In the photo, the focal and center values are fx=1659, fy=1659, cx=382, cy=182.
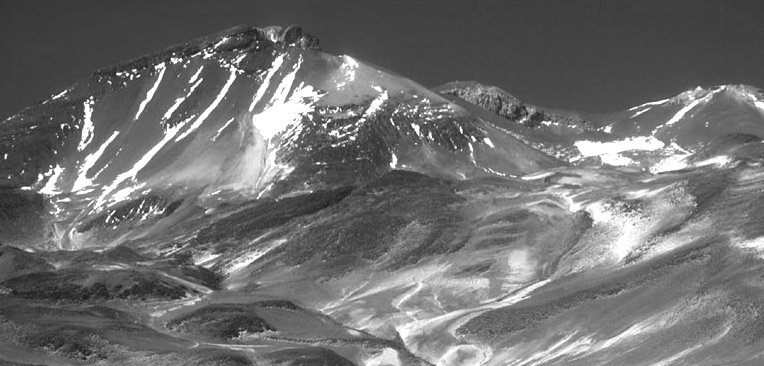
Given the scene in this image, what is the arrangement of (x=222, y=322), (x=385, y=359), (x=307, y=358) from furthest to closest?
(x=222, y=322), (x=385, y=359), (x=307, y=358)

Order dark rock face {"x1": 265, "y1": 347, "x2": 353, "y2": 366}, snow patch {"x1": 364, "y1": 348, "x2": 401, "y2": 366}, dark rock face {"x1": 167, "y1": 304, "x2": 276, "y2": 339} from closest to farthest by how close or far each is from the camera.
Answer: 1. dark rock face {"x1": 265, "y1": 347, "x2": 353, "y2": 366}
2. snow patch {"x1": 364, "y1": 348, "x2": 401, "y2": 366}
3. dark rock face {"x1": 167, "y1": 304, "x2": 276, "y2": 339}

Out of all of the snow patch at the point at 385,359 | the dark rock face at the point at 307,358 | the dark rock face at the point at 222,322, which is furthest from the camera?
the dark rock face at the point at 222,322

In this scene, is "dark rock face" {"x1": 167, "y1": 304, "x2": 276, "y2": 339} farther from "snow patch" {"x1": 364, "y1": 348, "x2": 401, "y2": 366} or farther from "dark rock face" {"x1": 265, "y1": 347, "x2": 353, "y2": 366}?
"snow patch" {"x1": 364, "y1": 348, "x2": 401, "y2": 366}

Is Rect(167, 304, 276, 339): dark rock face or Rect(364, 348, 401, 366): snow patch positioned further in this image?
Rect(167, 304, 276, 339): dark rock face

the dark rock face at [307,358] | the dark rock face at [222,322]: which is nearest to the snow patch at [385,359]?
the dark rock face at [307,358]

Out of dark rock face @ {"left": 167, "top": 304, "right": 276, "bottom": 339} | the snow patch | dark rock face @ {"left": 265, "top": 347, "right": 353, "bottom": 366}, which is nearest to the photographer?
dark rock face @ {"left": 265, "top": 347, "right": 353, "bottom": 366}

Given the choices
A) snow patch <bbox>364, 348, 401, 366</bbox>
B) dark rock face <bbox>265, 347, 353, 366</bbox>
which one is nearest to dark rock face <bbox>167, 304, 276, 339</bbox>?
dark rock face <bbox>265, 347, 353, 366</bbox>

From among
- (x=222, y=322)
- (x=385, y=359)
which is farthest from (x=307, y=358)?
(x=222, y=322)

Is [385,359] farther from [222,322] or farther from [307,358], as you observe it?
[222,322]

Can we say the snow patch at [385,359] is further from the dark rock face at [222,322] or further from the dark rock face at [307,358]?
the dark rock face at [222,322]

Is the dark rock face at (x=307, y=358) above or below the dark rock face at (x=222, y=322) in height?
below

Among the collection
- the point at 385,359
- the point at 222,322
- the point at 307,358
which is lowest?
the point at 307,358

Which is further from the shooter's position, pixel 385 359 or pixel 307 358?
pixel 385 359
